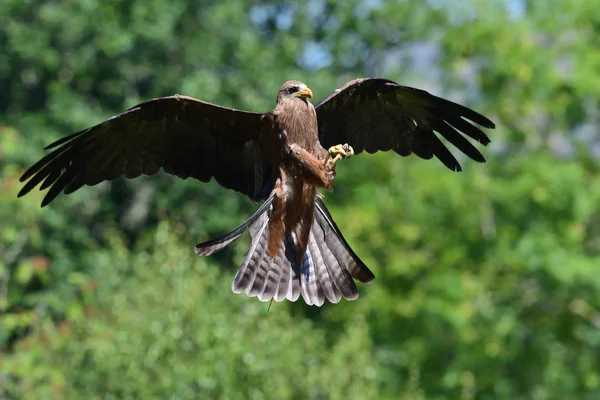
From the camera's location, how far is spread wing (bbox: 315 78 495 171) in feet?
28.2

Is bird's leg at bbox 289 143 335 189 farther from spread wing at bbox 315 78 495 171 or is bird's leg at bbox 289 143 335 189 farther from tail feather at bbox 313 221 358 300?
spread wing at bbox 315 78 495 171

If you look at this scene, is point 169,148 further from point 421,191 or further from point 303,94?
point 421,191

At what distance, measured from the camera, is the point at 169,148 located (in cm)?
871

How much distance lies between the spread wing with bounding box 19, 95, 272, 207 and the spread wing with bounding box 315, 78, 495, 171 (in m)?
0.58

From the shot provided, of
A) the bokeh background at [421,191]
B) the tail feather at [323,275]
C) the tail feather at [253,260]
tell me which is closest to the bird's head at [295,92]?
the tail feather at [253,260]

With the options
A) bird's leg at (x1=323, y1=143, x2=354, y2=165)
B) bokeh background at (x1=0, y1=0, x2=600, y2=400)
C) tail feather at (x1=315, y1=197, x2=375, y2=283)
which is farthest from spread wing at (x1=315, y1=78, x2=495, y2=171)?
bokeh background at (x1=0, y1=0, x2=600, y2=400)

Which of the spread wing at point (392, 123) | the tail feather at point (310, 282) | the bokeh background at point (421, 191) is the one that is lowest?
the tail feather at point (310, 282)

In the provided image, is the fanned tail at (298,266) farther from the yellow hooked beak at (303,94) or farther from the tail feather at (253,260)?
the yellow hooked beak at (303,94)

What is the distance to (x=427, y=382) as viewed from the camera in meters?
26.5

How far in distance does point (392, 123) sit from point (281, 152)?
4.04 feet

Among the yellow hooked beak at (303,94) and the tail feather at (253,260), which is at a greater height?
the yellow hooked beak at (303,94)

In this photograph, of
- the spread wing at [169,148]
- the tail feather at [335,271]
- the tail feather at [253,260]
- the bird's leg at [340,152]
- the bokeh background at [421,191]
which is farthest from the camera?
the bokeh background at [421,191]

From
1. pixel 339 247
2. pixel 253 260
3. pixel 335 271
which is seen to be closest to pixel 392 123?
pixel 339 247

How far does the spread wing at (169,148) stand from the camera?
8.35m
